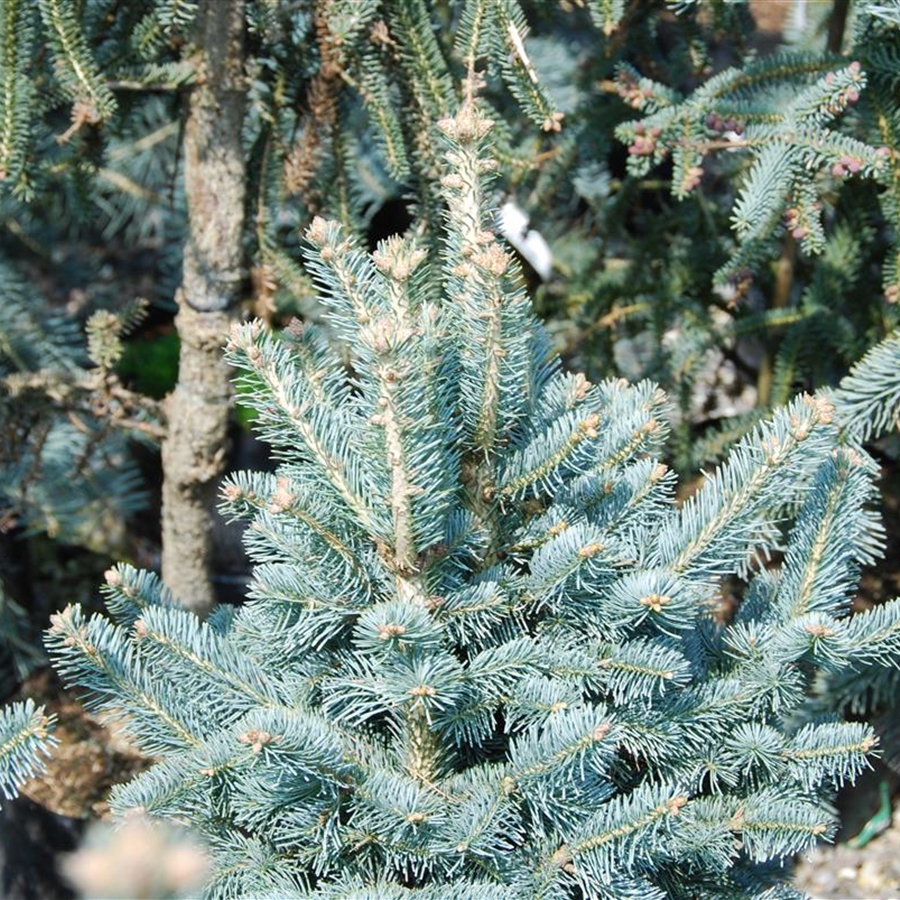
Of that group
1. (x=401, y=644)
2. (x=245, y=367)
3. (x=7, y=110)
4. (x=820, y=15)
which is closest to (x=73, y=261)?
(x=7, y=110)

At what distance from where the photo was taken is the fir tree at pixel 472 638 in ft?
3.50

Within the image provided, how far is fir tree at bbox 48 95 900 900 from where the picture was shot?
1.07 metres

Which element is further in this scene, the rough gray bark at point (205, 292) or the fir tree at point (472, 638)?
the rough gray bark at point (205, 292)

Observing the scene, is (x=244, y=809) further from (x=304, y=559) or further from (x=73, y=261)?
(x=73, y=261)

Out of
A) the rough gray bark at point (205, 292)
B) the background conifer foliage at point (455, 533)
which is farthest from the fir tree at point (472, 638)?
the rough gray bark at point (205, 292)

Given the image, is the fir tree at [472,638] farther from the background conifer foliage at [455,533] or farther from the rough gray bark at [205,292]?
the rough gray bark at [205,292]

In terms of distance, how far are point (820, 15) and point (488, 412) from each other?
1462 millimetres

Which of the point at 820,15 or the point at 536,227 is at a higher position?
the point at 820,15

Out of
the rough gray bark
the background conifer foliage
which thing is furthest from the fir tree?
the rough gray bark

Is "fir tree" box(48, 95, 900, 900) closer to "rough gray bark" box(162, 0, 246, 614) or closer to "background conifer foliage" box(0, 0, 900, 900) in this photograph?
"background conifer foliage" box(0, 0, 900, 900)

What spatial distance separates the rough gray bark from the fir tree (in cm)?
54

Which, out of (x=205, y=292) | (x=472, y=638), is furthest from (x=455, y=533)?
(x=205, y=292)

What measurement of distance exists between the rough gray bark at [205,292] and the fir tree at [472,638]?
21.1 inches

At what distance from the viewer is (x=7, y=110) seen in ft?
4.75
